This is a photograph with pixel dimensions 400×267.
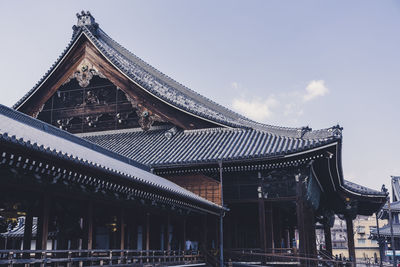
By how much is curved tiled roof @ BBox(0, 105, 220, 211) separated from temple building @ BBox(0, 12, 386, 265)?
7 cm

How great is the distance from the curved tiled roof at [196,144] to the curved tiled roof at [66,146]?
2.17m

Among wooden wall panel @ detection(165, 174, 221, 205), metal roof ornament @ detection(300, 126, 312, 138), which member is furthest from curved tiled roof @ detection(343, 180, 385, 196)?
wooden wall panel @ detection(165, 174, 221, 205)

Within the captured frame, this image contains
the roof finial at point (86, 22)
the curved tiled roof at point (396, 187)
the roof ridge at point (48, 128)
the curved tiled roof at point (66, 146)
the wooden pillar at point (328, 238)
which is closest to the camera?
the curved tiled roof at point (66, 146)

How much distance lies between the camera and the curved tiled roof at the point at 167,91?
2396cm

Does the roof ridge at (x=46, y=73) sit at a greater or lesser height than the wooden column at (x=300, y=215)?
greater

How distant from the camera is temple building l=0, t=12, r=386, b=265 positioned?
12.8 m

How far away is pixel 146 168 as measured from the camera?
2223 centimetres

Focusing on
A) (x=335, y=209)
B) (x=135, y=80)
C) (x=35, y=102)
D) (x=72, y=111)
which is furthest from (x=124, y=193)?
(x=335, y=209)

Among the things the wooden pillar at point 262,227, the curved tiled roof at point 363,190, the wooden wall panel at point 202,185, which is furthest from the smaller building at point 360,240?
the wooden wall panel at point 202,185

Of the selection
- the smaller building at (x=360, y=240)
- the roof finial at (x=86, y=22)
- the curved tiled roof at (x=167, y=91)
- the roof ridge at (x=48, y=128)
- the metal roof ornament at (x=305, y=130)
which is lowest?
the smaller building at (x=360, y=240)

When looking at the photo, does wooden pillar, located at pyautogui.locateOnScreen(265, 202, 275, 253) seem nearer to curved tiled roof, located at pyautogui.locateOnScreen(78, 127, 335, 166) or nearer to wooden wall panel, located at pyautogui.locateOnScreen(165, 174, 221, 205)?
wooden wall panel, located at pyautogui.locateOnScreen(165, 174, 221, 205)

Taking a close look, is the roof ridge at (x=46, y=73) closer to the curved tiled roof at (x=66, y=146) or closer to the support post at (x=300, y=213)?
the curved tiled roof at (x=66, y=146)

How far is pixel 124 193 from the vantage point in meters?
14.9

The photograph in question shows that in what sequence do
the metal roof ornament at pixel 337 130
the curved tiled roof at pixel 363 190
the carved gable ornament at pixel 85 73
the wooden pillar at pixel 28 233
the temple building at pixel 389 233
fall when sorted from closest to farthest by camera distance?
the wooden pillar at pixel 28 233 < the metal roof ornament at pixel 337 130 < the carved gable ornament at pixel 85 73 < the curved tiled roof at pixel 363 190 < the temple building at pixel 389 233
